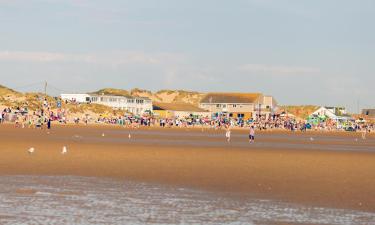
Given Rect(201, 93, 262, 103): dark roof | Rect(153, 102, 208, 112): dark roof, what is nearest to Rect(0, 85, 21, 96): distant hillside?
Rect(153, 102, 208, 112): dark roof

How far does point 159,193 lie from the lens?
1864cm

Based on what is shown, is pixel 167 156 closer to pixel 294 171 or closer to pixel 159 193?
pixel 294 171

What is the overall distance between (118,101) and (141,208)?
5384 inches

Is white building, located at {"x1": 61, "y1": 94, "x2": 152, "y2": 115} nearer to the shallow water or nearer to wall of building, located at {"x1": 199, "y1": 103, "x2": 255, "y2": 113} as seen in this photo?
wall of building, located at {"x1": 199, "y1": 103, "x2": 255, "y2": 113}

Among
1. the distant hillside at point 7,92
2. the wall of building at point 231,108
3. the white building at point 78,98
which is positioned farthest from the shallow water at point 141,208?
the wall of building at point 231,108

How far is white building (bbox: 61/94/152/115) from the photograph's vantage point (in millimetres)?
145125

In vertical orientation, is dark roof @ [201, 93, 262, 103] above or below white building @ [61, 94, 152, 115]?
above

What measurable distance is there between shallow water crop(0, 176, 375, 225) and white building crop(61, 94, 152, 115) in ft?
409

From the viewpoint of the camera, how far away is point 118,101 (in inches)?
5969

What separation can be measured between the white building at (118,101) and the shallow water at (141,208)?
125m

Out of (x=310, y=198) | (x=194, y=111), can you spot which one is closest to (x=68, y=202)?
(x=310, y=198)

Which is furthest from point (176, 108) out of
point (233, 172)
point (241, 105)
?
point (233, 172)

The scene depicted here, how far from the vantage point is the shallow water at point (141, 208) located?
14.2 m

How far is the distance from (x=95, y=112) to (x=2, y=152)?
94.8m
